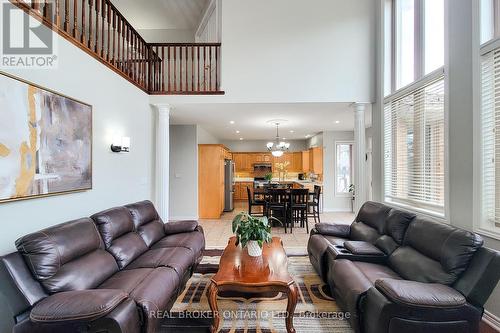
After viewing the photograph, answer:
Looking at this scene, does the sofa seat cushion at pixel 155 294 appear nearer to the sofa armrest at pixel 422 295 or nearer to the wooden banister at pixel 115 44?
the sofa armrest at pixel 422 295

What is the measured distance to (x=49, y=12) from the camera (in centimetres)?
227

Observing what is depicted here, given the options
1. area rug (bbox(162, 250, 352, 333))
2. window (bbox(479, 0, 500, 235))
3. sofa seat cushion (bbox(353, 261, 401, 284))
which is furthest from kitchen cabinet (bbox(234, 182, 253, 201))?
window (bbox(479, 0, 500, 235))

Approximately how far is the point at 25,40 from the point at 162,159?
107 inches

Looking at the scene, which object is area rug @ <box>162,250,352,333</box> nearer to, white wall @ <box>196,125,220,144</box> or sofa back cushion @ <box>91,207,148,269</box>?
sofa back cushion @ <box>91,207,148,269</box>

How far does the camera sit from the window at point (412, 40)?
9.58ft

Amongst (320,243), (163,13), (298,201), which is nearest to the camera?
(320,243)

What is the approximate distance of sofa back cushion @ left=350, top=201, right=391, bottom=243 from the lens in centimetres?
298

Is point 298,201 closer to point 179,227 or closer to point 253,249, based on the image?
point 179,227

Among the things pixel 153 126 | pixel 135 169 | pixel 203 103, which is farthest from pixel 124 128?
pixel 203 103

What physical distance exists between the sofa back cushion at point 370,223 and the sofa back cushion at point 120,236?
9.03 feet

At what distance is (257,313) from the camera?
2387 millimetres

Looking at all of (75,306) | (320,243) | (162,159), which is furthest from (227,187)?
(75,306)

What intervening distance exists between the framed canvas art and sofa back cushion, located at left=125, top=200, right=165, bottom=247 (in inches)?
25.7

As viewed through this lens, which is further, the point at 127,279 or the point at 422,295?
the point at 127,279
